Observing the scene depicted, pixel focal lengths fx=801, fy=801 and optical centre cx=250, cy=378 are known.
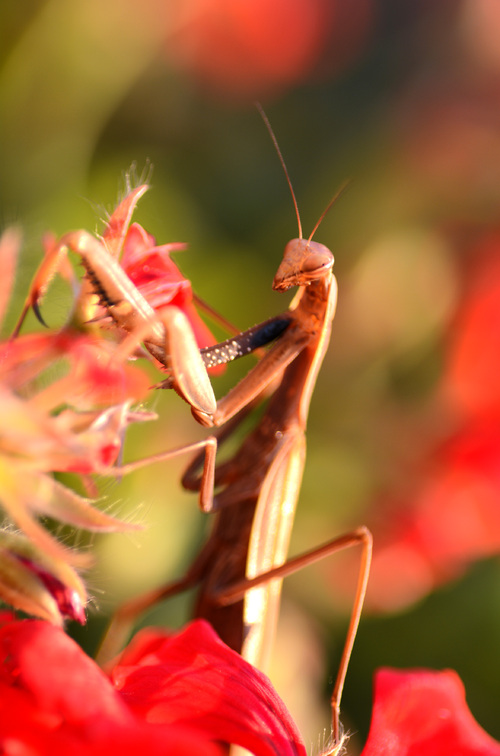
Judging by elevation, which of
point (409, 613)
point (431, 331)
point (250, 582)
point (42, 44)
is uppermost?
point (42, 44)

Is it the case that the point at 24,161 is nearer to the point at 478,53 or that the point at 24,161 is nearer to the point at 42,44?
the point at 42,44

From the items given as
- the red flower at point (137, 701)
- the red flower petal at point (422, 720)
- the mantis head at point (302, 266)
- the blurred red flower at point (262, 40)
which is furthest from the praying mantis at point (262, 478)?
the blurred red flower at point (262, 40)

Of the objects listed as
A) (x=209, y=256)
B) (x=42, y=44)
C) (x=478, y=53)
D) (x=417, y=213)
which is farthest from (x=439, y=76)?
(x=42, y=44)

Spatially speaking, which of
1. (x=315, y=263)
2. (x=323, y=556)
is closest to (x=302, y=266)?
(x=315, y=263)

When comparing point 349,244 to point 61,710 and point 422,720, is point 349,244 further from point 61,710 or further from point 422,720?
point 61,710

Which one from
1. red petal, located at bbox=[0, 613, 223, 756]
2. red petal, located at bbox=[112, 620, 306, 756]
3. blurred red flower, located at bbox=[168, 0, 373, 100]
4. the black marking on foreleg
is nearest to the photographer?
red petal, located at bbox=[0, 613, 223, 756]

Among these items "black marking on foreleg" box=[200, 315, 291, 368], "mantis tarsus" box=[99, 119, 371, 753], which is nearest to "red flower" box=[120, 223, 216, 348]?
"black marking on foreleg" box=[200, 315, 291, 368]

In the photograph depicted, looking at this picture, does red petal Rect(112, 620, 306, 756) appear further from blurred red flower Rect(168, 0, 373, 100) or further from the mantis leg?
blurred red flower Rect(168, 0, 373, 100)
